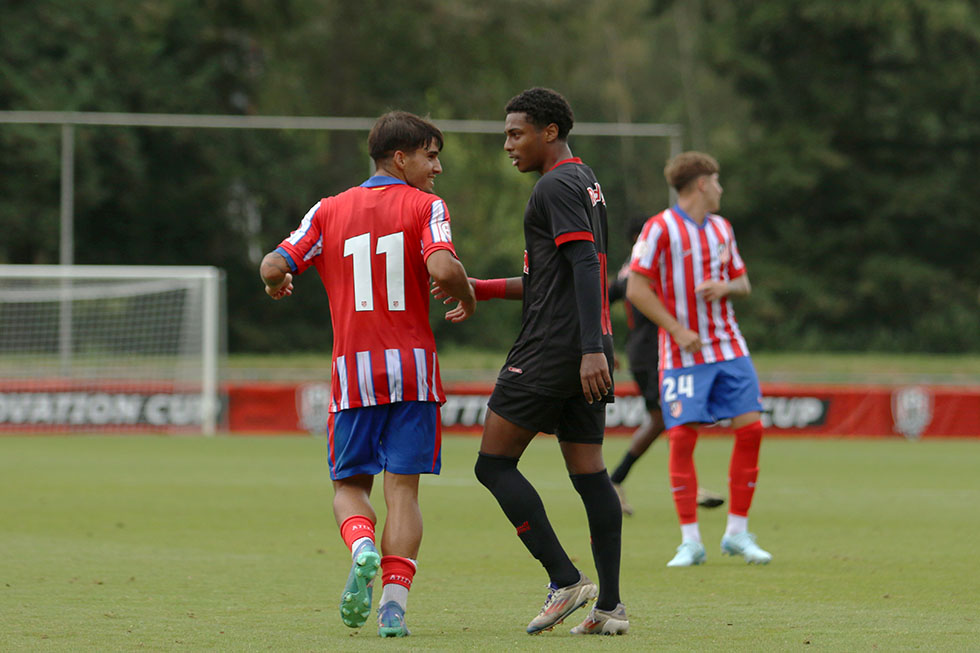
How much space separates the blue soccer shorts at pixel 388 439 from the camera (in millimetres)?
5570

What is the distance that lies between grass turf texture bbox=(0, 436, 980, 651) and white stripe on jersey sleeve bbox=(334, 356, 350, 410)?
33.6 inches

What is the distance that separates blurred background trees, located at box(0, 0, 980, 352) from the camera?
105 feet

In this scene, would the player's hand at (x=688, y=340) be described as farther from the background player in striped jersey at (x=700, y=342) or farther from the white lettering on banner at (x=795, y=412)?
the white lettering on banner at (x=795, y=412)

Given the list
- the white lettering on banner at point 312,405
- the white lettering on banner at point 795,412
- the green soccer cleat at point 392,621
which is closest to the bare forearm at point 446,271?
the green soccer cleat at point 392,621

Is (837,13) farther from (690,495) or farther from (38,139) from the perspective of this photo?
(690,495)

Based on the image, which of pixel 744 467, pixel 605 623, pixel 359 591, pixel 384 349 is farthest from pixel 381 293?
pixel 744 467

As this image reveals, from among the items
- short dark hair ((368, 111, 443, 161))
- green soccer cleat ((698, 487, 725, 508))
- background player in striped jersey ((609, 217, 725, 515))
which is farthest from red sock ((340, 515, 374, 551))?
background player in striped jersey ((609, 217, 725, 515))

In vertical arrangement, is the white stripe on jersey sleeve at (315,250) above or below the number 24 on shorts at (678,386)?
above

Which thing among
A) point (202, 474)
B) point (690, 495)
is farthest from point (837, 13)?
point (690, 495)

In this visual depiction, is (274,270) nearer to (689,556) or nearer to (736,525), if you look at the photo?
(689,556)

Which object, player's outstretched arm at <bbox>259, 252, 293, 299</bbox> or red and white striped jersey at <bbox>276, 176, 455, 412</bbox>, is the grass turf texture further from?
player's outstretched arm at <bbox>259, 252, 293, 299</bbox>

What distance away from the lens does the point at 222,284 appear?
26.7 meters

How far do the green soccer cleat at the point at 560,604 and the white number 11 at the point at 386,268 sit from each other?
4.02 feet

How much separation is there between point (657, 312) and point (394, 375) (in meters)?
2.72
